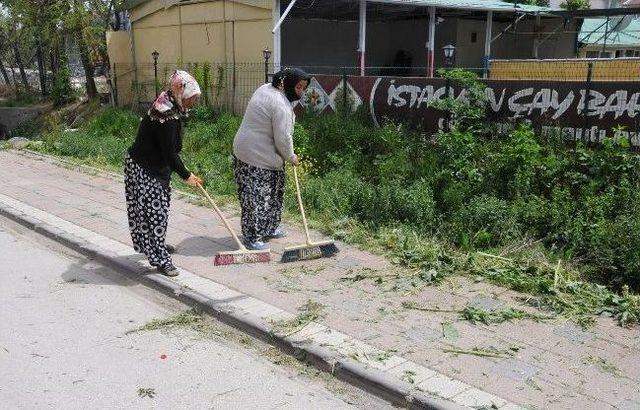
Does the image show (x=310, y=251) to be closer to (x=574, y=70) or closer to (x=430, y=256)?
(x=430, y=256)

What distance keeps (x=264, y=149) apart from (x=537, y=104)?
4.23 metres

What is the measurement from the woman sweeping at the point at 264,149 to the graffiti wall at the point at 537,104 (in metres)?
3.72

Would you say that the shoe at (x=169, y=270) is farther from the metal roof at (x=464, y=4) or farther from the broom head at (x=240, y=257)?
the metal roof at (x=464, y=4)

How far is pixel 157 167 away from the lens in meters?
5.70

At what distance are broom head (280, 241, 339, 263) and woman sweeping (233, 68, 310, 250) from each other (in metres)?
0.46

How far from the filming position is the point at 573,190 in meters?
7.41

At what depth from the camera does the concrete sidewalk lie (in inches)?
148

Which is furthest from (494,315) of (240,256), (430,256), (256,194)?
(256,194)

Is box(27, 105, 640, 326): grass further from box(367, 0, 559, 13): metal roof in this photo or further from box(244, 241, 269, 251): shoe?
box(367, 0, 559, 13): metal roof

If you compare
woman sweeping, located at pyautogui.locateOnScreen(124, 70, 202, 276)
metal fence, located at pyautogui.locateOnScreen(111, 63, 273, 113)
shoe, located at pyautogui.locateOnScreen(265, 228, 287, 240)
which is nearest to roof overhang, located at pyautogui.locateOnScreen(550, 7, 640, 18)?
metal fence, located at pyautogui.locateOnScreen(111, 63, 273, 113)

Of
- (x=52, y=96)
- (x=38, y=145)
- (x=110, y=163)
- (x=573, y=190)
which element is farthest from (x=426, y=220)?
(x=52, y=96)

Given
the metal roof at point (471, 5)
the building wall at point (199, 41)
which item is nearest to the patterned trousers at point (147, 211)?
the building wall at point (199, 41)

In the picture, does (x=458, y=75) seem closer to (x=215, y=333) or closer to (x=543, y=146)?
(x=543, y=146)

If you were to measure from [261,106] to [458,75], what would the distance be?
3.94m
